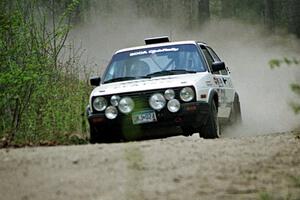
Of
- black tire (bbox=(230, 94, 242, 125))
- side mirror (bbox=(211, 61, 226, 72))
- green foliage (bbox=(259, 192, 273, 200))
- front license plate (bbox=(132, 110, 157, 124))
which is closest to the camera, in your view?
green foliage (bbox=(259, 192, 273, 200))

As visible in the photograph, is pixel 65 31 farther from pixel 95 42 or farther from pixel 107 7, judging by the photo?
pixel 107 7

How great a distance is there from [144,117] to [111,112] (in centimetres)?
49

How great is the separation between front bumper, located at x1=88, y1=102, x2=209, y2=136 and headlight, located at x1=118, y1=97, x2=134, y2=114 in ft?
0.23

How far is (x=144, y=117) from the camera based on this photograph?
10016 mm

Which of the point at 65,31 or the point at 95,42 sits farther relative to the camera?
the point at 95,42

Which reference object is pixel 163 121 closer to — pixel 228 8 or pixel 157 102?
pixel 157 102

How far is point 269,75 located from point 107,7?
28.5 m

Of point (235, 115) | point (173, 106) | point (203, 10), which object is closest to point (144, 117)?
point (173, 106)

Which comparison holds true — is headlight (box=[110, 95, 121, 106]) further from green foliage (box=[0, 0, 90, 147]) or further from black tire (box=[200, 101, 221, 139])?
black tire (box=[200, 101, 221, 139])

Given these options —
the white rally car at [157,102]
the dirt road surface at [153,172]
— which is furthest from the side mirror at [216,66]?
the dirt road surface at [153,172]

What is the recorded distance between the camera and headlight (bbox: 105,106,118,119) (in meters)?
10.2

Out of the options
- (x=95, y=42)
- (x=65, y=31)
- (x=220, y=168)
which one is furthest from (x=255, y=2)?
(x=220, y=168)

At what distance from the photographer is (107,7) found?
5650 cm

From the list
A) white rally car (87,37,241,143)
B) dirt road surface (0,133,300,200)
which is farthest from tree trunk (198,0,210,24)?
dirt road surface (0,133,300,200)
